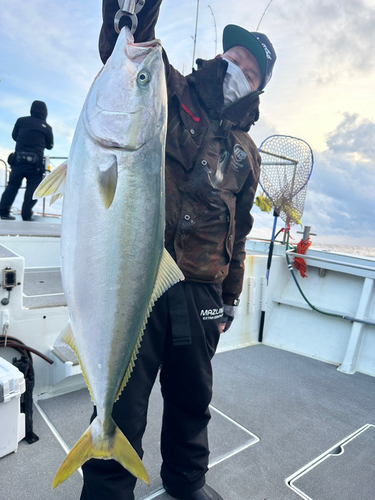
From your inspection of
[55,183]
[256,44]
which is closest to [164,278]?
[55,183]

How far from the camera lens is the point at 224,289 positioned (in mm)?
2252

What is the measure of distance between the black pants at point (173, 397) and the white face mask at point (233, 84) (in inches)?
40.8

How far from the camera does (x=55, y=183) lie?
1.35 metres

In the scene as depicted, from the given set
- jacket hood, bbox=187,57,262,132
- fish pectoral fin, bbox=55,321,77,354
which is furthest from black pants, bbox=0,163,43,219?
fish pectoral fin, bbox=55,321,77,354

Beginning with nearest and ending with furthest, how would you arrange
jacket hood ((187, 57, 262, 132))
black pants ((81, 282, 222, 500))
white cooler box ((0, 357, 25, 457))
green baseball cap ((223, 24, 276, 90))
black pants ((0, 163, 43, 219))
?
black pants ((81, 282, 222, 500)) → jacket hood ((187, 57, 262, 132)) → green baseball cap ((223, 24, 276, 90)) → white cooler box ((0, 357, 25, 457)) → black pants ((0, 163, 43, 219))

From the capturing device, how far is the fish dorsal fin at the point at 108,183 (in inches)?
48.3

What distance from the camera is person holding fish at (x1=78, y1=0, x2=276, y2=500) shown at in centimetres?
162

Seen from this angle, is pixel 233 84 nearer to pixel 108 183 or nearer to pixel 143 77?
pixel 143 77

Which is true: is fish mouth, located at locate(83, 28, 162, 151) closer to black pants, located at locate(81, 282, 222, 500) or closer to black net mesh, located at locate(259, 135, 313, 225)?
black pants, located at locate(81, 282, 222, 500)

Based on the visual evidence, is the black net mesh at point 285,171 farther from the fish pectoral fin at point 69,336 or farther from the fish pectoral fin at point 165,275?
the fish pectoral fin at point 69,336

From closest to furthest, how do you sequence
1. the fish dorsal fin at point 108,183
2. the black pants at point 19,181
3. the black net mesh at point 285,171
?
1. the fish dorsal fin at point 108,183
2. the black net mesh at point 285,171
3. the black pants at point 19,181

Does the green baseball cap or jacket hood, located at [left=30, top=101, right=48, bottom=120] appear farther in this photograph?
jacket hood, located at [left=30, top=101, right=48, bottom=120]

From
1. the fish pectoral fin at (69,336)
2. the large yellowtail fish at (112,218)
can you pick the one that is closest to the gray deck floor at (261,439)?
the large yellowtail fish at (112,218)

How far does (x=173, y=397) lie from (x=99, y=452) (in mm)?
625
